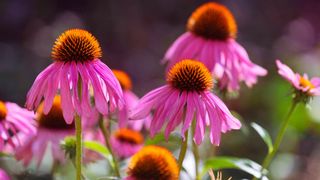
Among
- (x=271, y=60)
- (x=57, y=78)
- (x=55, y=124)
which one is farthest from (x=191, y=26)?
(x=271, y=60)

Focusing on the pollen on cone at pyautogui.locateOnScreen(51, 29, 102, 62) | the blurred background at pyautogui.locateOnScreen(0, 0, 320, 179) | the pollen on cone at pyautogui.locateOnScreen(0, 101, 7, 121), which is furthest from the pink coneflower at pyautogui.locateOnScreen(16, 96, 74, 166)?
the blurred background at pyautogui.locateOnScreen(0, 0, 320, 179)

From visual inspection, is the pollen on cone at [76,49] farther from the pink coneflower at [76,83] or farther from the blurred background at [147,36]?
the blurred background at [147,36]

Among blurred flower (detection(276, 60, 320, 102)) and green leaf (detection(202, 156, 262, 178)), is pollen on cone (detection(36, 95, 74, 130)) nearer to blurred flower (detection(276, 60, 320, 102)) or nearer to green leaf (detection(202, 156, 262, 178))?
green leaf (detection(202, 156, 262, 178))

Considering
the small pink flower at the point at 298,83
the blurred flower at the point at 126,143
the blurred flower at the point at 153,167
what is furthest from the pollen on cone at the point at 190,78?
the blurred flower at the point at 126,143

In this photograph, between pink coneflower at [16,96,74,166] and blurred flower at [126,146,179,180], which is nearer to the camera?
blurred flower at [126,146,179,180]

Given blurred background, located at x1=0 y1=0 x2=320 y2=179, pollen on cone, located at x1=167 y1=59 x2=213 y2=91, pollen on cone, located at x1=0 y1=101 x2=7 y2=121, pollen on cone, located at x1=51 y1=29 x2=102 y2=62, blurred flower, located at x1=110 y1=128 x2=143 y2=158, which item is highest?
pollen on cone, located at x1=51 y1=29 x2=102 y2=62

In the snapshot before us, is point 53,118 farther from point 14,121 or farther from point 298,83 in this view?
point 298,83

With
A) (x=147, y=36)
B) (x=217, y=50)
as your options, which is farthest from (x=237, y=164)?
(x=147, y=36)

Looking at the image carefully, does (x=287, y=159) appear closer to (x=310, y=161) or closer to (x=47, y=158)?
(x=310, y=161)
